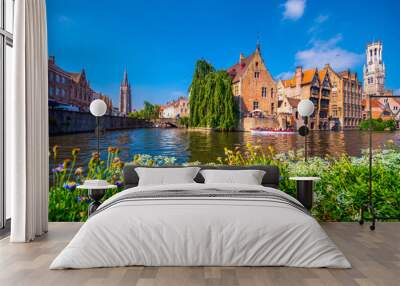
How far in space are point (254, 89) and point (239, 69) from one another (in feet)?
1.22

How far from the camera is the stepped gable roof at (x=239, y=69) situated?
5.68 meters

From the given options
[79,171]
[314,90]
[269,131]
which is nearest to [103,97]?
[79,171]

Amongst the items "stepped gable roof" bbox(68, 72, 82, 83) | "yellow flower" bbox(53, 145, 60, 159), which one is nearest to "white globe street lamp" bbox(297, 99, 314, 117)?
"stepped gable roof" bbox(68, 72, 82, 83)

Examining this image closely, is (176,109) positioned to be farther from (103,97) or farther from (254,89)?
(254,89)

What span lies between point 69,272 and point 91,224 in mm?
380

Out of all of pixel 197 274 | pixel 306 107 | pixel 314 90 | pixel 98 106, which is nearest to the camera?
pixel 197 274

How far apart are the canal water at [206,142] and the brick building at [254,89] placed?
0.39 metres

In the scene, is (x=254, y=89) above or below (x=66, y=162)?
above

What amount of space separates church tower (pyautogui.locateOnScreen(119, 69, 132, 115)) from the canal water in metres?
0.32

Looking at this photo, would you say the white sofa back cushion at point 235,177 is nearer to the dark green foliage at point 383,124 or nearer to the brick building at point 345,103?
the brick building at point 345,103

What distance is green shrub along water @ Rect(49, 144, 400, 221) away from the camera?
5168 millimetres

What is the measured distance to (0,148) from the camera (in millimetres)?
4250

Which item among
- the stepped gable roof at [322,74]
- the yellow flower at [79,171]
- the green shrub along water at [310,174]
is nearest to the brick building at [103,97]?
the green shrub along water at [310,174]

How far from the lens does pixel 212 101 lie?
19.3ft
